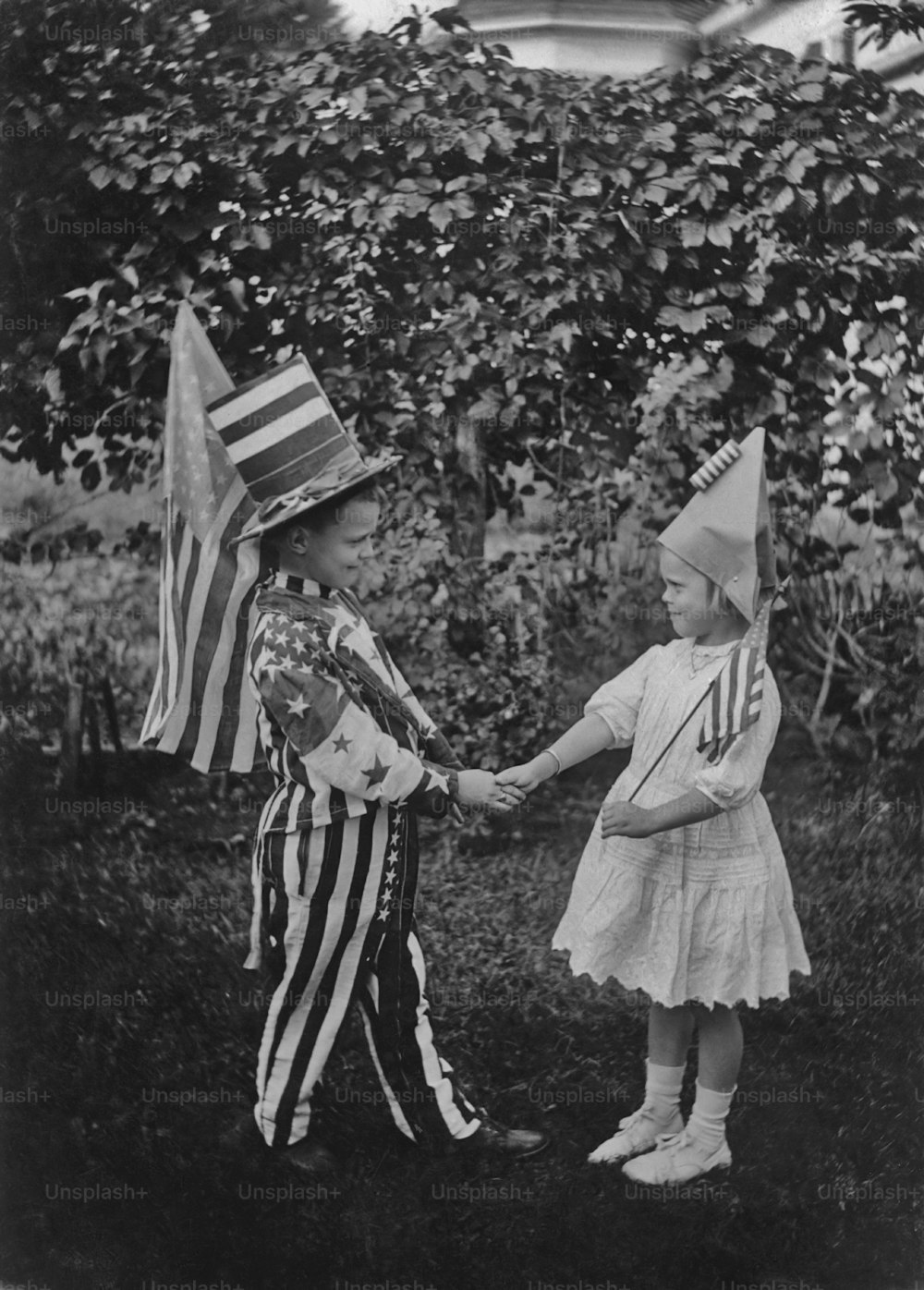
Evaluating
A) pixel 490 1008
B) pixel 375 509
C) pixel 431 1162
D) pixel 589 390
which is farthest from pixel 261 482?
pixel 431 1162

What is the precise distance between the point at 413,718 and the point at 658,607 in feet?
2.49

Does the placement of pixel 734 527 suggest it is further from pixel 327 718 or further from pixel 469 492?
pixel 327 718

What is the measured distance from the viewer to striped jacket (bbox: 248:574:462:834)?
346 centimetres

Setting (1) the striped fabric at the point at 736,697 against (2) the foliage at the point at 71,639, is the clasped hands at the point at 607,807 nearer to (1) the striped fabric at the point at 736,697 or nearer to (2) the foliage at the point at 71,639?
(1) the striped fabric at the point at 736,697

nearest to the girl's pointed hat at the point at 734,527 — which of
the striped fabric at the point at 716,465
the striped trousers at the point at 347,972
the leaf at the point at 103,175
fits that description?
the striped fabric at the point at 716,465

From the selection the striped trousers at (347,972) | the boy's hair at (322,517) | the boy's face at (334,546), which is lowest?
the striped trousers at (347,972)

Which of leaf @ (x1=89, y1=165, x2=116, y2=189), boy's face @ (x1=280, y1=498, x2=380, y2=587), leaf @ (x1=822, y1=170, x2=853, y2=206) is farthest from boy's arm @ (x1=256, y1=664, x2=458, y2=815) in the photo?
leaf @ (x1=822, y1=170, x2=853, y2=206)

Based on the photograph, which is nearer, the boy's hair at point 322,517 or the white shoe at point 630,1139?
the boy's hair at point 322,517

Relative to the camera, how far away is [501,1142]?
383cm

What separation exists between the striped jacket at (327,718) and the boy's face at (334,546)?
0.04 metres

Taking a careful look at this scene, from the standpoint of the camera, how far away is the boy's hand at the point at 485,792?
12.1 feet

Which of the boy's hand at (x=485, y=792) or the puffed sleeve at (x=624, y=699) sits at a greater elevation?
the puffed sleeve at (x=624, y=699)

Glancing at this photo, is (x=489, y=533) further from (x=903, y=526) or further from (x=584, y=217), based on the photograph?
(x=903, y=526)

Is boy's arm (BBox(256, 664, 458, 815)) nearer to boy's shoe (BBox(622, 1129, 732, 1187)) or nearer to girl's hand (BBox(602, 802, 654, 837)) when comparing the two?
girl's hand (BBox(602, 802, 654, 837))
